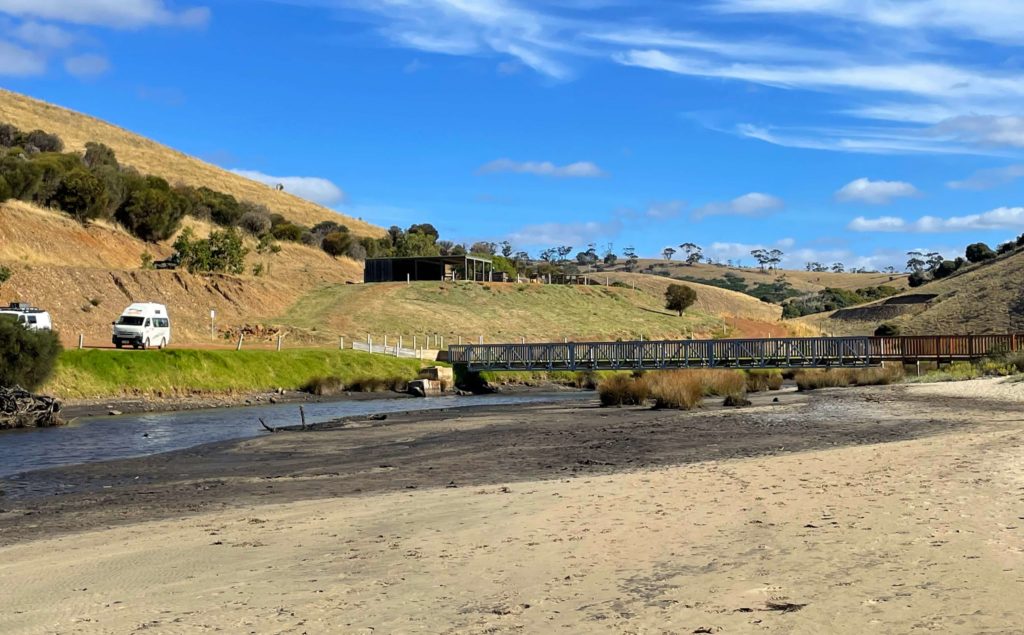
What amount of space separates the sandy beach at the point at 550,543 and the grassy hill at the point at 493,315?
50594 millimetres

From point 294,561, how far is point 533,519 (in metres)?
2.76

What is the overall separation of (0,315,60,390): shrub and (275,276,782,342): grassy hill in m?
31.4

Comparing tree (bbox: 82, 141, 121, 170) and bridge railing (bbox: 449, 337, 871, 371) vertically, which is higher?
tree (bbox: 82, 141, 121, 170)

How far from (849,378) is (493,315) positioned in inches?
1587

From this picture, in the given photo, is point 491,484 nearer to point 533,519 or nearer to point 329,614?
point 533,519

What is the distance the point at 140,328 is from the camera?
43.1m

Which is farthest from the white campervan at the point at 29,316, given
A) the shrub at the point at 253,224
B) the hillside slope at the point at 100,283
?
the shrub at the point at 253,224

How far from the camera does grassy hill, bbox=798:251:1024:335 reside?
7369 cm

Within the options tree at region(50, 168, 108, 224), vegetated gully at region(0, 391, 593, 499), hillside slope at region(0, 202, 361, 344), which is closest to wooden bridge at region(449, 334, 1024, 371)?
vegetated gully at region(0, 391, 593, 499)

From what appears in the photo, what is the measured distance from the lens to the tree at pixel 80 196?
68438mm

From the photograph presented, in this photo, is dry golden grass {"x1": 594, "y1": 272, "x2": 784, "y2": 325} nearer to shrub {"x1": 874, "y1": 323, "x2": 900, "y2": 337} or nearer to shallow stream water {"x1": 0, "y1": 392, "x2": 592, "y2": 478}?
shrub {"x1": 874, "y1": 323, "x2": 900, "y2": 337}

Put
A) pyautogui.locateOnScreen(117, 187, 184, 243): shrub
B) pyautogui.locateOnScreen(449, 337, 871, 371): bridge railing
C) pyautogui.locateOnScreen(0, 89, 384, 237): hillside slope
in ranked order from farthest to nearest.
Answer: pyautogui.locateOnScreen(0, 89, 384, 237): hillside slope → pyautogui.locateOnScreen(117, 187, 184, 243): shrub → pyautogui.locateOnScreen(449, 337, 871, 371): bridge railing

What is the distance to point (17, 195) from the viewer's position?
64.9 m

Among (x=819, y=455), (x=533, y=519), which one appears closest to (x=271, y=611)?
(x=533, y=519)
